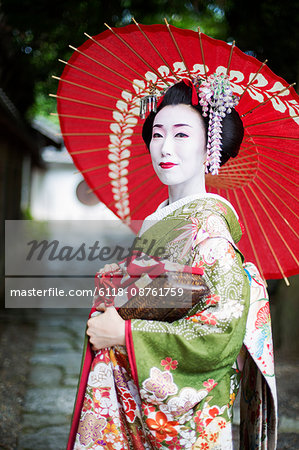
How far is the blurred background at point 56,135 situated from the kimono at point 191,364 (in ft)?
5.19

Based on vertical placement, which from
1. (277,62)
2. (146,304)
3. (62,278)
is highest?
(277,62)

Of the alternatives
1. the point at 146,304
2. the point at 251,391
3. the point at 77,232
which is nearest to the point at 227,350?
the point at 146,304

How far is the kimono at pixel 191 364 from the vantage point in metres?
1.42

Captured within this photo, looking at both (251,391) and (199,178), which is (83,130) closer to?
(199,178)

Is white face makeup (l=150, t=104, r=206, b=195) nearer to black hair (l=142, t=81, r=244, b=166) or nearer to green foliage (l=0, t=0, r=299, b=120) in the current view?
black hair (l=142, t=81, r=244, b=166)

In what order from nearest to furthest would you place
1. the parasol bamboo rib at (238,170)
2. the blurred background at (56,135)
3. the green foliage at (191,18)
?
the parasol bamboo rib at (238,170)
the blurred background at (56,135)
the green foliage at (191,18)

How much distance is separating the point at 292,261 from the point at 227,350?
2.65 feet

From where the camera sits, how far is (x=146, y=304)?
4.91ft

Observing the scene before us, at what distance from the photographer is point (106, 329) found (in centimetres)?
148

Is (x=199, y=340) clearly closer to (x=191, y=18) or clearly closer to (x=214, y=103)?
(x=214, y=103)

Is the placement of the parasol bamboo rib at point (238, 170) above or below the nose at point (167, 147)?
below

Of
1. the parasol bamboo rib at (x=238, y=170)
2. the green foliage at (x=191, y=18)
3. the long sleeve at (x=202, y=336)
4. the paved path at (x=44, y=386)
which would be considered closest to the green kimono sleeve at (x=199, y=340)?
the long sleeve at (x=202, y=336)

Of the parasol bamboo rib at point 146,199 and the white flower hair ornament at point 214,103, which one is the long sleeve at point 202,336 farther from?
the parasol bamboo rib at point 146,199

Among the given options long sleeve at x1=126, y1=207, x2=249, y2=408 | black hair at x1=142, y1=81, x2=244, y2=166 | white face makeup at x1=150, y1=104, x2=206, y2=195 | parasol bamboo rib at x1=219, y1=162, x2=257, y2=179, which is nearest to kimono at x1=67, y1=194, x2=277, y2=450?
long sleeve at x1=126, y1=207, x2=249, y2=408
